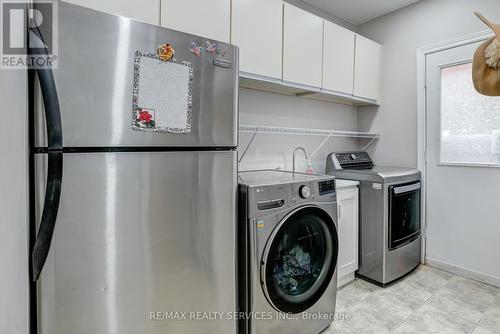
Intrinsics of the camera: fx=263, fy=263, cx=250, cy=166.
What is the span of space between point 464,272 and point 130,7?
11.2ft

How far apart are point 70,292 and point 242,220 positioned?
77 cm

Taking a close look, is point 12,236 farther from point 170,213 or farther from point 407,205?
point 407,205

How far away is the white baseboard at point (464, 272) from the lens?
2.32 metres

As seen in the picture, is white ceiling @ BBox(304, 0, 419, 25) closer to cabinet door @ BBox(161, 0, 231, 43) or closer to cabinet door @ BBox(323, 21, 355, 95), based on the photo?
cabinet door @ BBox(323, 21, 355, 95)

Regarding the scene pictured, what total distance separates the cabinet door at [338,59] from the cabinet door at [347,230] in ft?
3.28

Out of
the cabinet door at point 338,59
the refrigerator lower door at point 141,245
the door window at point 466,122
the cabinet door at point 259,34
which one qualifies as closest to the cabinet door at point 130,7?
the cabinet door at point 259,34

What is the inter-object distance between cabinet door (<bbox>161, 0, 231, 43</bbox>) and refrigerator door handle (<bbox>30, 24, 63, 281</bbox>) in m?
0.87

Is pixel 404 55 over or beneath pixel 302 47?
over

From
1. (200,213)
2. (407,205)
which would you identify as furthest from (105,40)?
(407,205)

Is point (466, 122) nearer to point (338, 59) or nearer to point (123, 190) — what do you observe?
point (338, 59)

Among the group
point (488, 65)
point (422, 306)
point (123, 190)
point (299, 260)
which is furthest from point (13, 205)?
point (422, 306)

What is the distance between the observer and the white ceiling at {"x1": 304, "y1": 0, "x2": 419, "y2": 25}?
2.68 m

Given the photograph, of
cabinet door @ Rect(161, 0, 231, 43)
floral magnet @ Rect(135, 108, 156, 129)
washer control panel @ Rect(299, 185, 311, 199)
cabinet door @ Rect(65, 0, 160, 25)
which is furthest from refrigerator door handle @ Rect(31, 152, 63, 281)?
washer control panel @ Rect(299, 185, 311, 199)

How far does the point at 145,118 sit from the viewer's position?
3.32 ft
